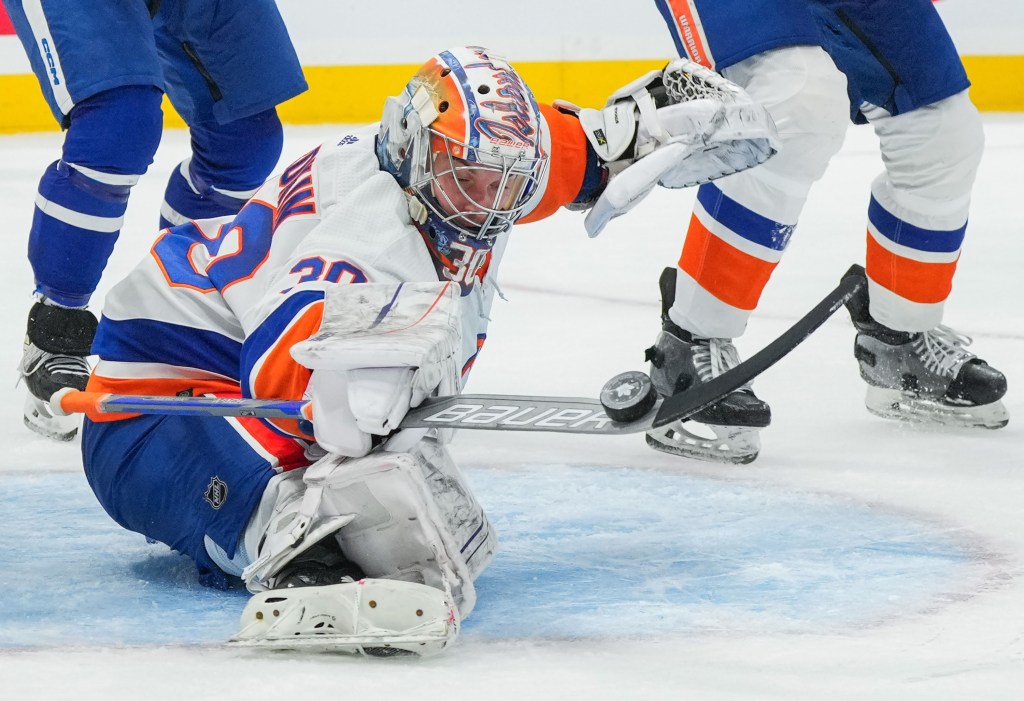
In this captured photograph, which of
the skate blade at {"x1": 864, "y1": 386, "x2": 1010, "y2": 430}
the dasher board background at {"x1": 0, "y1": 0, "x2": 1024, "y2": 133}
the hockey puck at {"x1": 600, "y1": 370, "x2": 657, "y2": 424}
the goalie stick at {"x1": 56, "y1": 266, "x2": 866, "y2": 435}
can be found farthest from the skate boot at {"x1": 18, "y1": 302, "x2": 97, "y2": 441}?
the dasher board background at {"x1": 0, "y1": 0, "x2": 1024, "y2": 133}

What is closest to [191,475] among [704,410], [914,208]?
[704,410]

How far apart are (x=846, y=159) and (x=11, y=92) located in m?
3.59

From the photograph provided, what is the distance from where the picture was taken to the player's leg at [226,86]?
272 cm

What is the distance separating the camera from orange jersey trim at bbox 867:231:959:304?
8.61 feet

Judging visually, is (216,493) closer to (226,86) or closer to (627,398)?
(627,398)

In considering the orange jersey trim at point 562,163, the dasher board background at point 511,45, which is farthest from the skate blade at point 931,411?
the dasher board background at point 511,45

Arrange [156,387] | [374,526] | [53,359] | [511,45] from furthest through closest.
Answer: [511,45], [53,359], [156,387], [374,526]

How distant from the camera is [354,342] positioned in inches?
57.4

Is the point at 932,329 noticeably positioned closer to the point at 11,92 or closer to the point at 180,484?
the point at 180,484

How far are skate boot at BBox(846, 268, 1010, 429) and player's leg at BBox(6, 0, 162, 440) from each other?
122 cm

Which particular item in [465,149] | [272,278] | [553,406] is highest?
[465,149]

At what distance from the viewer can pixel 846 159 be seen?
6.07 m

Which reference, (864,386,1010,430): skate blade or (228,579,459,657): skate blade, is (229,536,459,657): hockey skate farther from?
(864,386,1010,430): skate blade

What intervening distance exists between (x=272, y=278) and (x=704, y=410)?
905 mm
